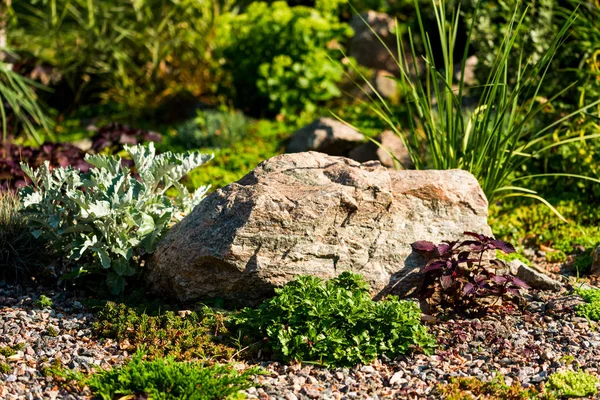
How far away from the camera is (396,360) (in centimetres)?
412

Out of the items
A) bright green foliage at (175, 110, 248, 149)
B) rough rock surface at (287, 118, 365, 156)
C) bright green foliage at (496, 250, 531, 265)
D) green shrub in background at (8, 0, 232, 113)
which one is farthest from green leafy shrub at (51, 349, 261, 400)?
green shrub in background at (8, 0, 232, 113)

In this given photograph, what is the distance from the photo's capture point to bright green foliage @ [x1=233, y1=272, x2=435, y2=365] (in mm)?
4062

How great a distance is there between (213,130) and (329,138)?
1561 millimetres

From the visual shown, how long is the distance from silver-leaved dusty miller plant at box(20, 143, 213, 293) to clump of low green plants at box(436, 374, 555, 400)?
84.3 inches

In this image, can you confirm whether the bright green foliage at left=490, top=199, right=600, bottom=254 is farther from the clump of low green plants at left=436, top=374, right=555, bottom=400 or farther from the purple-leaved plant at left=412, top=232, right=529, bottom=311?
the clump of low green plants at left=436, top=374, right=555, bottom=400

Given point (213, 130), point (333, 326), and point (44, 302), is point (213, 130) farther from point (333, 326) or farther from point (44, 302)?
point (333, 326)

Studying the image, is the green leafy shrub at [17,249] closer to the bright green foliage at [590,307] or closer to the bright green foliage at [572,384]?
the bright green foliage at [572,384]

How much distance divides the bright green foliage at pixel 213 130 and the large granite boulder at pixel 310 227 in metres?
3.80

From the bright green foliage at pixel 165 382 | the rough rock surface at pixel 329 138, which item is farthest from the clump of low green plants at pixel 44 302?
the rough rock surface at pixel 329 138

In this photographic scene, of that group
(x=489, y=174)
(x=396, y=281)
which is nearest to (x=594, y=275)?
(x=489, y=174)

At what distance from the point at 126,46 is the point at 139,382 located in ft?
25.0

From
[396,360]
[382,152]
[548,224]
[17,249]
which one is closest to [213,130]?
[382,152]

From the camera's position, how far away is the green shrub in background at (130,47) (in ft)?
32.6

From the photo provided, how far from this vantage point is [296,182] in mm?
4723
